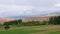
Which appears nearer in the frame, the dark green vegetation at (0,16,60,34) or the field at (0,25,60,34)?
the field at (0,25,60,34)

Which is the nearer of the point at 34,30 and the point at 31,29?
the point at 34,30

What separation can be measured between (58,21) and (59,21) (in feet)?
1.23

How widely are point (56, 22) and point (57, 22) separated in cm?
83

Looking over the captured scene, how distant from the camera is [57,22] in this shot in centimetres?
5969

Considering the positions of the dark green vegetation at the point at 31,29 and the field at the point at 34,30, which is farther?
the dark green vegetation at the point at 31,29

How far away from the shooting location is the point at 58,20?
61062mm

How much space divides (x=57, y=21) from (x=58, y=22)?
169 centimetres

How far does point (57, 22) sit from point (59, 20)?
162 cm

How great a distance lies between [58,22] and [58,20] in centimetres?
184

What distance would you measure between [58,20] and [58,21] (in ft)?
2.19

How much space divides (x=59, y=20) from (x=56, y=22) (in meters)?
2.39

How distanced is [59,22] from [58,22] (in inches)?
13.7

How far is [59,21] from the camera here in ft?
→ 198

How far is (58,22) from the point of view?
59.4 meters
